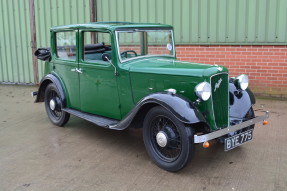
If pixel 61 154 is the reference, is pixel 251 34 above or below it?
above

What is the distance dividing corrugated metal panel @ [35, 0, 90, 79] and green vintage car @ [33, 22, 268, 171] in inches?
129

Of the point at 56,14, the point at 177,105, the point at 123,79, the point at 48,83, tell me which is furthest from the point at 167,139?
the point at 56,14

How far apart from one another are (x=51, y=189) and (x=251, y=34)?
5.31 meters

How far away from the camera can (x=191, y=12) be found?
23.7 ft

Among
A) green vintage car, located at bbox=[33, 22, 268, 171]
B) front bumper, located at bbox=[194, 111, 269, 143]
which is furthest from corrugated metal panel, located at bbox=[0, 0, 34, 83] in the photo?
front bumper, located at bbox=[194, 111, 269, 143]

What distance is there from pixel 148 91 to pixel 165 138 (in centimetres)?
71

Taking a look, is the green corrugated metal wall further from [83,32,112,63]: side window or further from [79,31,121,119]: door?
[79,31,121,119]: door

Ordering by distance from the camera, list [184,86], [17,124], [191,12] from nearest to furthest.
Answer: [184,86] < [17,124] < [191,12]

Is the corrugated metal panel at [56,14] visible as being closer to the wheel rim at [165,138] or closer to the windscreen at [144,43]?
the windscreen at [144,43]

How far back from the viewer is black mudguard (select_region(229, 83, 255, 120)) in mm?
3965

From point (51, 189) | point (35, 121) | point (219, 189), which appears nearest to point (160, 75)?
point (219, 189)

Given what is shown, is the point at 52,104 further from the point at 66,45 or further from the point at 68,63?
the point at 66,45

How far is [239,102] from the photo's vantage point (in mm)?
4066

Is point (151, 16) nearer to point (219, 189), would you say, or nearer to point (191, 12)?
point (191, 12)
